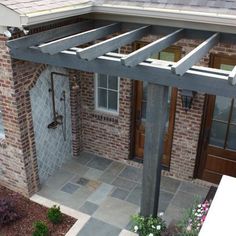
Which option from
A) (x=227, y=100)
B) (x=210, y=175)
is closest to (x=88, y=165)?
(x=210, y=175)

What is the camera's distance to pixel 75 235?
566 centimetres

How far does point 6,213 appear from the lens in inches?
230

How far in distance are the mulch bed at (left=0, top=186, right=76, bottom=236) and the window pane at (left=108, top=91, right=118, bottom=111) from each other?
8.54 ft

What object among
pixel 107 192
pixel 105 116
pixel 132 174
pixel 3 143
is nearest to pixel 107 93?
pixel 105 116

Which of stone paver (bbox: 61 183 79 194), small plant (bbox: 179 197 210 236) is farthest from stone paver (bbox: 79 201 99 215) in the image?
small plant (bbox: 179 197 210 236)

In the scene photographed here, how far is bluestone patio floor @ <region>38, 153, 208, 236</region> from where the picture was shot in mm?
6059

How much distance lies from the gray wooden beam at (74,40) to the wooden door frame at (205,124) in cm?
188

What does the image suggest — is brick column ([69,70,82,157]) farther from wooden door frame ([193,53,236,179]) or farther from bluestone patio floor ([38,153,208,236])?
wooden door frame ([193,53,236,179])

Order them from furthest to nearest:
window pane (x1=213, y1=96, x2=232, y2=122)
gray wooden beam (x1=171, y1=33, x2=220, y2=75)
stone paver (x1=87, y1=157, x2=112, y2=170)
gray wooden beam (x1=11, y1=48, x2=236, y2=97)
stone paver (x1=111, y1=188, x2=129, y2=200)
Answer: stone paver (x1=87, y1=157, x2=112, y2=170) < stone paver (x1=111, y1=188, x2=129, y2=200) < window pane (x1=213, y1=96, x2=232, y2=122) < gray wooden beam (x1=11, y1=48, x2=236, y2=97) < gray wooden beam (x1=171, y1=33, x2=220, y2=75)

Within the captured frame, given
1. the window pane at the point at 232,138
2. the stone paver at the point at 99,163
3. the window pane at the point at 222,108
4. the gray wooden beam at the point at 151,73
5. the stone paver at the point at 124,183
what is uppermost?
the gray wooden beam at the point at 151,73

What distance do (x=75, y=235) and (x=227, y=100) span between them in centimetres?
370

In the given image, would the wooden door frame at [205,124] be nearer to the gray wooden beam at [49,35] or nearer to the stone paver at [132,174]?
the stone paver at [132,174]

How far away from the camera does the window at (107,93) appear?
7177mm

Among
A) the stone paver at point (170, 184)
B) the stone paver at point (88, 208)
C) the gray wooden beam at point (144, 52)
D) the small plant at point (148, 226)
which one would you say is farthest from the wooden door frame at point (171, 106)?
the small plant at point (148, 226)
